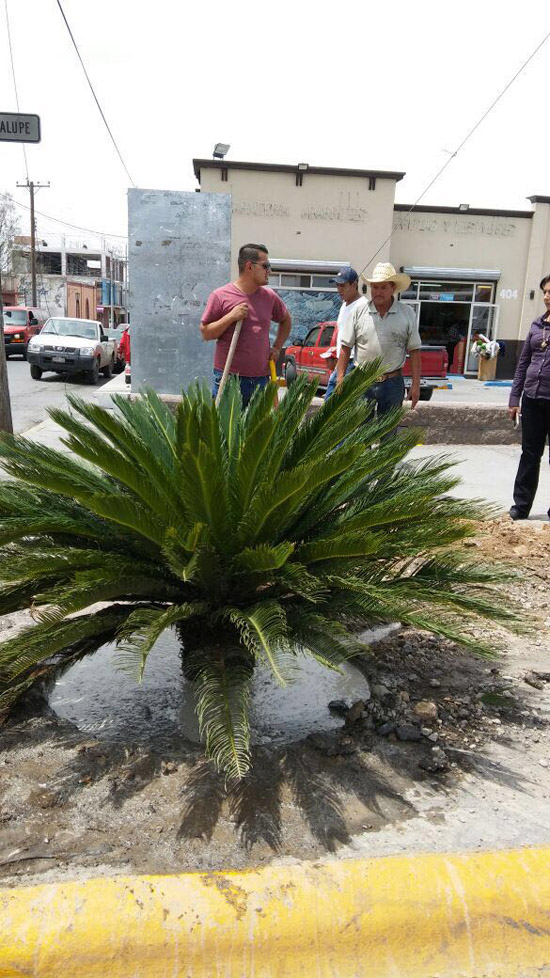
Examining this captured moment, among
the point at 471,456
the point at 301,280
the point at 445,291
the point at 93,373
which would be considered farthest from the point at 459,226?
the point at 471,456

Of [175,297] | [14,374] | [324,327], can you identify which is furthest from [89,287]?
[175,297]

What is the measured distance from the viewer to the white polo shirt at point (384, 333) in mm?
5840

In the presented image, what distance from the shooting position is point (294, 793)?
2.49m

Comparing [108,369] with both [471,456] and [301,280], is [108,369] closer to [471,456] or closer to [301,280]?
[301,280]

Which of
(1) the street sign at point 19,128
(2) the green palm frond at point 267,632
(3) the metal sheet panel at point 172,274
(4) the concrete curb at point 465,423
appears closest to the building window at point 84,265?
(3) the metal sheet panel at point 172,274

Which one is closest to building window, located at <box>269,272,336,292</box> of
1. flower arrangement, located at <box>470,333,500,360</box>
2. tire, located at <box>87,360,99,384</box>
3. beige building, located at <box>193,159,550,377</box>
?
beige building, located at <box>193,159,550,377</box>

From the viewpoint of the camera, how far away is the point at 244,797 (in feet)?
8.07

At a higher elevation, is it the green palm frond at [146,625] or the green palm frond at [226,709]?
the green palm frond at [146,625]

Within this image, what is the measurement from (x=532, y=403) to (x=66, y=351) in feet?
56.3

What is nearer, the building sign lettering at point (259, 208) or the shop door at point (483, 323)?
the building sign lettering at point (259, 208)

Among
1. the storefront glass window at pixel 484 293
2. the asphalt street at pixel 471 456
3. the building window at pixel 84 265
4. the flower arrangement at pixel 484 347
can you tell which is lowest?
the asphalt street at pixel 471 456

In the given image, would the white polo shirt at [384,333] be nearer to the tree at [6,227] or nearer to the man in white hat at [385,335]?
the man in white hat at [385,335]

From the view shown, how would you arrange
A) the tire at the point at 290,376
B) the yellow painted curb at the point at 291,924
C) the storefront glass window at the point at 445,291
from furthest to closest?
the storefront glass window at the point at 445,291 → the tire at the point at 290,376 → the yellow painted curb at the point at 291,924

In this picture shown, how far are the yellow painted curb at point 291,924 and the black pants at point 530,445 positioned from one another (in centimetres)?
430
